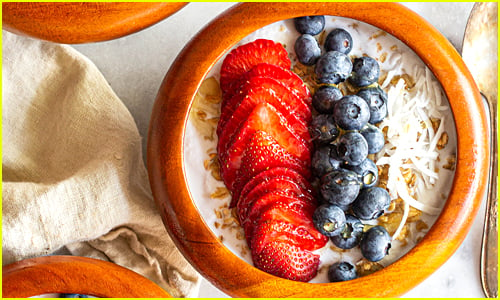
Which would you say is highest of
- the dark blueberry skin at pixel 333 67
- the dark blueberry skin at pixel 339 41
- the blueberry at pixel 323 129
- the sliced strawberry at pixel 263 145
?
the dark blueberry skin at pixel 339 41

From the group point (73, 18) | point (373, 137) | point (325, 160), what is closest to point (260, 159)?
point (325, 160)

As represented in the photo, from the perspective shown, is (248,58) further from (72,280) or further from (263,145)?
(72,280)

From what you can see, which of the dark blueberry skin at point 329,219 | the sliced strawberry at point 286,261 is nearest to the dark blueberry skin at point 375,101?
the dark blueberry skin at point 329,219

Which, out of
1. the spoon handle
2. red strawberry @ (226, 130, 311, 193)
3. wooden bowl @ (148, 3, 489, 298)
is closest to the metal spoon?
the spoon handle

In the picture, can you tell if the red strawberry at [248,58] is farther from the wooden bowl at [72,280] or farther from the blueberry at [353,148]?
the wooden bowl at [72,280]

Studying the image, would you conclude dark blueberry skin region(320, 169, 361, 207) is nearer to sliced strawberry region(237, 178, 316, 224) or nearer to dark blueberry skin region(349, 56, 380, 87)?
sliced strawberry region(237, 178, 316, 224)

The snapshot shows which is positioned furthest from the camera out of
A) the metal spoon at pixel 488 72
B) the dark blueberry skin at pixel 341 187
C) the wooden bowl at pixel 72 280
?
the metal spoon at pixel 488 72

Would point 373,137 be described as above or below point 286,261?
above
